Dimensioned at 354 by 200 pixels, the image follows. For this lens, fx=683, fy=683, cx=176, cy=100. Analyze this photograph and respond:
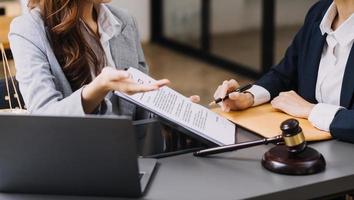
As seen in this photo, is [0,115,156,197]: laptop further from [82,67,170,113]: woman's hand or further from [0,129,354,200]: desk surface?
[82,67,170,113]: woman's hand

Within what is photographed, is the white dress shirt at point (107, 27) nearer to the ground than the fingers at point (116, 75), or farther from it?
nearer to the ground

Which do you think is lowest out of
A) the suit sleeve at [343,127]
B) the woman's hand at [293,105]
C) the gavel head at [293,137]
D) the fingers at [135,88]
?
the woman's hand at [293,105]

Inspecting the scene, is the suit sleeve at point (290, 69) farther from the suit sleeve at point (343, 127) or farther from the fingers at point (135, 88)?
the fingers at point (135, 88)

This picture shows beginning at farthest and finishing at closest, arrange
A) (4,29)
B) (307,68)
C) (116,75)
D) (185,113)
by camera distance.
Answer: (4,29) < (307,68) < (185,113) < (116,75)

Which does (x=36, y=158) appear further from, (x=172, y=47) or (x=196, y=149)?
(x=172, y=47)

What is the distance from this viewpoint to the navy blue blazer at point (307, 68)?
190 cm

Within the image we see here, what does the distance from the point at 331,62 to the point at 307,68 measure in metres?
0.09

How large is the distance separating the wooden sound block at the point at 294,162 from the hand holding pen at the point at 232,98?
0.38 meters

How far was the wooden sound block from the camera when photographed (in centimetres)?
150

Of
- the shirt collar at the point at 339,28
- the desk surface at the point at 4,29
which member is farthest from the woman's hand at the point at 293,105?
the desk surface at the point at 4,29

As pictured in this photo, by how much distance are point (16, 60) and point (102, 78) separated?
38 centimetres

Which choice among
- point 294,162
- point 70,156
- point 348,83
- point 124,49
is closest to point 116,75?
point 70,156

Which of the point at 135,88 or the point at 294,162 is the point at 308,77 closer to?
the point at 294,162

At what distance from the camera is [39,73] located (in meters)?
1.76
